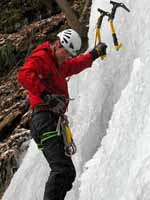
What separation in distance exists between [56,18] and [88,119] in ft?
18.0

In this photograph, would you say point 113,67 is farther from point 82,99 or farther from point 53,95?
point 53,95

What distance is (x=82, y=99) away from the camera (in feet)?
21.0

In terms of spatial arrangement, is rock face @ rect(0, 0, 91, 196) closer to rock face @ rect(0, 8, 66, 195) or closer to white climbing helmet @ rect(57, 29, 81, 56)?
rock face @ rect(0, 8, 66, 195)

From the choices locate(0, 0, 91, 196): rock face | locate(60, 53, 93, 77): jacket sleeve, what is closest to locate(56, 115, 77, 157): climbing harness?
locate(60, 53, 93, 77): jacket sleeve

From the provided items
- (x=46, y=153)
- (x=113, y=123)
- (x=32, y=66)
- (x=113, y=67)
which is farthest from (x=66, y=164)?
(x=113, y=67)

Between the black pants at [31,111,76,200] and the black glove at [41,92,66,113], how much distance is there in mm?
93

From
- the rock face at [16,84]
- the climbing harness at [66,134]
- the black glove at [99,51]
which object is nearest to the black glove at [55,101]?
the climbing harness at [66,134]

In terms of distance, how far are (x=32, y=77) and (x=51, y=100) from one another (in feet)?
0.87

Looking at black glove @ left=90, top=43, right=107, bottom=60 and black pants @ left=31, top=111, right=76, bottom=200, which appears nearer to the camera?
black pants @ left=31, top=111, right=76, bottom=200

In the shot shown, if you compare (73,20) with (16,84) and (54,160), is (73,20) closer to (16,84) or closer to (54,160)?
(16,84)

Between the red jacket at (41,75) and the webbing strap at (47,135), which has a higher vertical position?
the red jacket at (41,75)

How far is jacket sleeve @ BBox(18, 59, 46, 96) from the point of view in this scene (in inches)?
199

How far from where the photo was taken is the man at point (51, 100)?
512 centimetres

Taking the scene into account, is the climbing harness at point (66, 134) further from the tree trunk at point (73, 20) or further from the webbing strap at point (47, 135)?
the tree trunk at point (73, 20)
